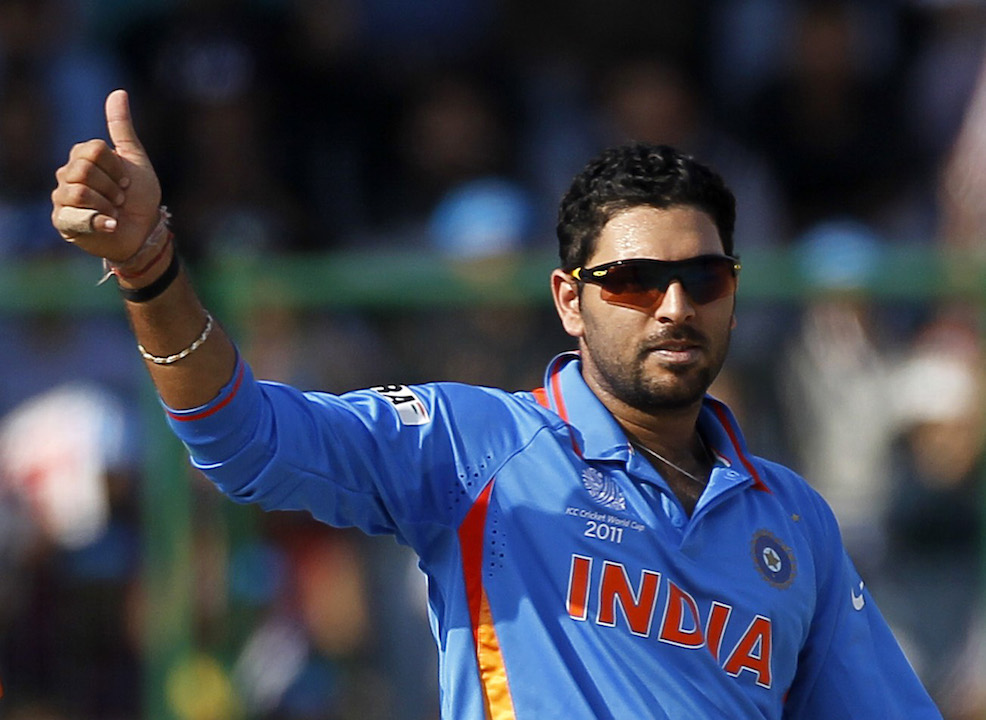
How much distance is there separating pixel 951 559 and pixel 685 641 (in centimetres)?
389

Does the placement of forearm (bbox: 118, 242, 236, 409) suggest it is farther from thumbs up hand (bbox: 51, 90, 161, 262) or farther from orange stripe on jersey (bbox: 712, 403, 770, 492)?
orange stripe on jersey (bbox: 712, 403, 770, 492)

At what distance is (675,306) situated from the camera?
3357 mm

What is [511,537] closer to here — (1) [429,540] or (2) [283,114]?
(1) [429,540]

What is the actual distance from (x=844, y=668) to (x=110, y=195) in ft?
6.02

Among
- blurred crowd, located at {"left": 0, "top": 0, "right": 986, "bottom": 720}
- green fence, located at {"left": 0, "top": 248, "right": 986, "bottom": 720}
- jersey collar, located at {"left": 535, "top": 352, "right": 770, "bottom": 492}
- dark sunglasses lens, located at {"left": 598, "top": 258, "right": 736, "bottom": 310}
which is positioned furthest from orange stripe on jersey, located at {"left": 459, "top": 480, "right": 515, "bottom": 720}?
green fence, located at {"left": 0, "top": 248, "right": 986, "bottom": 720}

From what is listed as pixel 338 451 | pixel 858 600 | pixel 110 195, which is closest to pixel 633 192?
pixel 338 451

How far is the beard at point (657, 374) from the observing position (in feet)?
11.1

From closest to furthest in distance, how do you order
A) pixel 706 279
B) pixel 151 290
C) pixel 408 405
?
pixel 151 290 < pixel 408 405 < pixel 706 279

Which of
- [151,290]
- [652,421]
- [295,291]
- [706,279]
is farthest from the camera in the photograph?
[295,291]

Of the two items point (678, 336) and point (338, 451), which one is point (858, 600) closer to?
point (678, 336)

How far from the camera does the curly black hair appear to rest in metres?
3.49

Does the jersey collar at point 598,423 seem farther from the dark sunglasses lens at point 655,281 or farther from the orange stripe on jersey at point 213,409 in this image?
the orange stripe on jersey at point 213,409

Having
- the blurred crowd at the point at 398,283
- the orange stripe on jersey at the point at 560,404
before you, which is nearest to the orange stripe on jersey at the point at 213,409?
the orange stripe on jersey at the point at 560,404

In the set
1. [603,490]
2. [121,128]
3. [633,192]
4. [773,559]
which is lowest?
[773,559]
